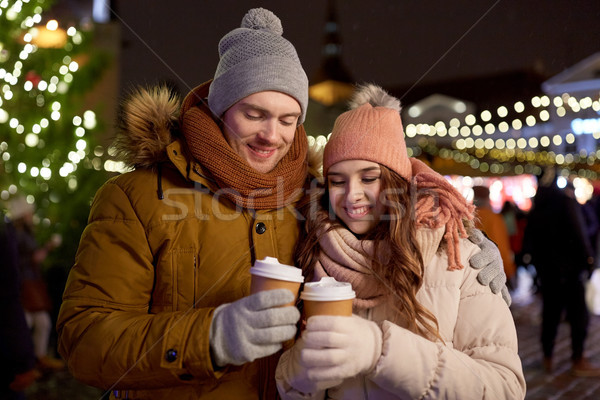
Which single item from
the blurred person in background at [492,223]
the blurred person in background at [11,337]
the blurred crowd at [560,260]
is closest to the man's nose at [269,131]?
the blurred person in background at [11,337]

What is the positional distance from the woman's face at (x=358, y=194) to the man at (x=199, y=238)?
20 cm

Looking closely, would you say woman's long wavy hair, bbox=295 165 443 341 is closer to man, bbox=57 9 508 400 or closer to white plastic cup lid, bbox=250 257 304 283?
man, bbox=57 9 508 400

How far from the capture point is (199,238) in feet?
6.95

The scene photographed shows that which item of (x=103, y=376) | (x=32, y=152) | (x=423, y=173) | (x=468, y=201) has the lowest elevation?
(x=103, y=376)

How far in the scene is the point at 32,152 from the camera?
6.93 meters

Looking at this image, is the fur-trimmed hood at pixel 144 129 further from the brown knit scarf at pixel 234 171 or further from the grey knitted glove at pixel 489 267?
the grey knitted glove at pixel 489 267

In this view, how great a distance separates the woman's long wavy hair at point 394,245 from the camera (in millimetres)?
2102

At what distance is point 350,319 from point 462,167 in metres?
A: 11.1

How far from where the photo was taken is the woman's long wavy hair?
2.10 metres

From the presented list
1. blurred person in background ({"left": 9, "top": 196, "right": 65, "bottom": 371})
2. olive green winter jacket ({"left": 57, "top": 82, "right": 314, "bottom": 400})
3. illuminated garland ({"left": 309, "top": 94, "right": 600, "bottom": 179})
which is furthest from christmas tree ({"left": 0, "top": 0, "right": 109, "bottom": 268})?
olive green winter jacket ({"left": 57, "top": 82, "right": 314, "bottom": 400})

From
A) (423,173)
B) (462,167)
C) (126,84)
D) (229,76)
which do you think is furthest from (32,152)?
(462,167)

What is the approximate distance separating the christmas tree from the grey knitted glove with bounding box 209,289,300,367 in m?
5.74

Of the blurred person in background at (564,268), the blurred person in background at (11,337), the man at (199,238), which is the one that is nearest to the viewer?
the man at (199,238)

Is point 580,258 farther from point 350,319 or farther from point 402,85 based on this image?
point 402,85
